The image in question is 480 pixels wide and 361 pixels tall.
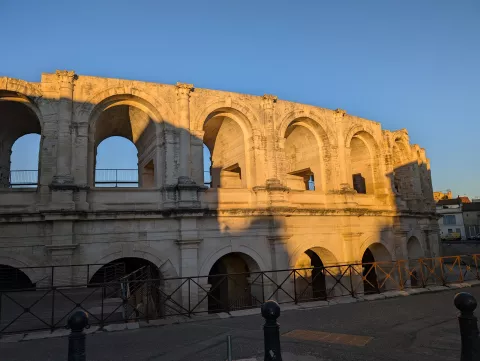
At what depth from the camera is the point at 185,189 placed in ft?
40.9

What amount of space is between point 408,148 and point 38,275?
775 inches

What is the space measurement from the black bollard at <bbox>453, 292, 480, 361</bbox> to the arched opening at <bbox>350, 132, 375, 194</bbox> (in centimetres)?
1443

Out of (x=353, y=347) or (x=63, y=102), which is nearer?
(x=353, y=347)

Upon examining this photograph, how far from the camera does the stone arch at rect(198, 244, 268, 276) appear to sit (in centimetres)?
1242

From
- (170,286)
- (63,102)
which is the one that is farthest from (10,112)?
(170,286)

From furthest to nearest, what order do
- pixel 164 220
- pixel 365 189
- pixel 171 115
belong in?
pixel 365 189 < pixel 171 115 < pixel 164 220

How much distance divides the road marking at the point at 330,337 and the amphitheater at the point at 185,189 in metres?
3.90

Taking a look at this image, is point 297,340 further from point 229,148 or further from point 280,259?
point 229,148

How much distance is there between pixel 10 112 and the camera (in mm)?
13398

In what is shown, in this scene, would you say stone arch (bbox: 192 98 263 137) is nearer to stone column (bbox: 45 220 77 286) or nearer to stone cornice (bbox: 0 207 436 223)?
stone cornice (bbox: 0 207 436 223)

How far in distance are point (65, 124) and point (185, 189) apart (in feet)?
15.0

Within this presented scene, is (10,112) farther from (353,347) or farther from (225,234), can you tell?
(353,347)

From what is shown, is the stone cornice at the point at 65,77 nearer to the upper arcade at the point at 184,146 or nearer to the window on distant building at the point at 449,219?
the upper arcade at the point at 184,146

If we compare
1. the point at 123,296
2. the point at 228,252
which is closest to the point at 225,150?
the point at 228,252
